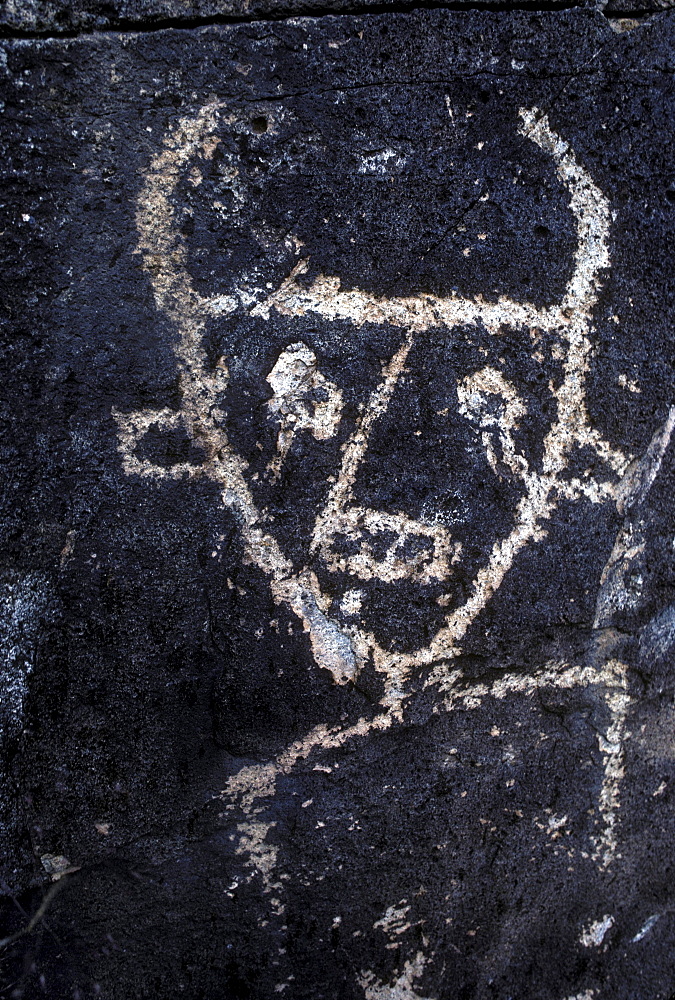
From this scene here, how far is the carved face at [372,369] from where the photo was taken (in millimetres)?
935

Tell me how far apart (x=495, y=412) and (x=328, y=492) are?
28 cm

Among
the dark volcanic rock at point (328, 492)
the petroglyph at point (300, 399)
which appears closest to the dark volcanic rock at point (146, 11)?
the dark volcanic rock at point (328, 492)

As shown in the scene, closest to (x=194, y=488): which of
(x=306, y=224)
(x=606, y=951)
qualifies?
(x=306, y=224)

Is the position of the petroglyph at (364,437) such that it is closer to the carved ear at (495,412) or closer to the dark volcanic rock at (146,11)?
the carved ear at (495,412)

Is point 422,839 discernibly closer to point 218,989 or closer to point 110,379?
point 218,989

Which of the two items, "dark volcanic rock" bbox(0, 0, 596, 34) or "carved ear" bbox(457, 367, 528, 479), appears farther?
"carved ear" bbox(457, 367, 528, 479)

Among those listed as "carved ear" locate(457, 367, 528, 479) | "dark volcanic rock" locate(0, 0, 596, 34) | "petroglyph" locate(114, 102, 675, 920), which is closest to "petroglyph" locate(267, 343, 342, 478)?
"petroglyph" locate(114, 102, 675, 920)

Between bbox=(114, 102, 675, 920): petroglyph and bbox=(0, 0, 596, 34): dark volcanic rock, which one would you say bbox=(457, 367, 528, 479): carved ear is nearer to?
bbox=(114, 102, 675, 920): petroglyph

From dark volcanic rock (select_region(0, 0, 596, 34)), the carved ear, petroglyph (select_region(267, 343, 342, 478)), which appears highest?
dark volcanic rock (select_region(0, 0, 596, 34))

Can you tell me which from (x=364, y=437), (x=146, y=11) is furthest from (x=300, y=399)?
(x=146, y=11)

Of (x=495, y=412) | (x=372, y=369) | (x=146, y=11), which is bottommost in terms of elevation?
(x=495, y=412)

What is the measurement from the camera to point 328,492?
101 cm

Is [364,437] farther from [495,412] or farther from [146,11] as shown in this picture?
[146,11]

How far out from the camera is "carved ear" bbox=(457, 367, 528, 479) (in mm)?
1014
